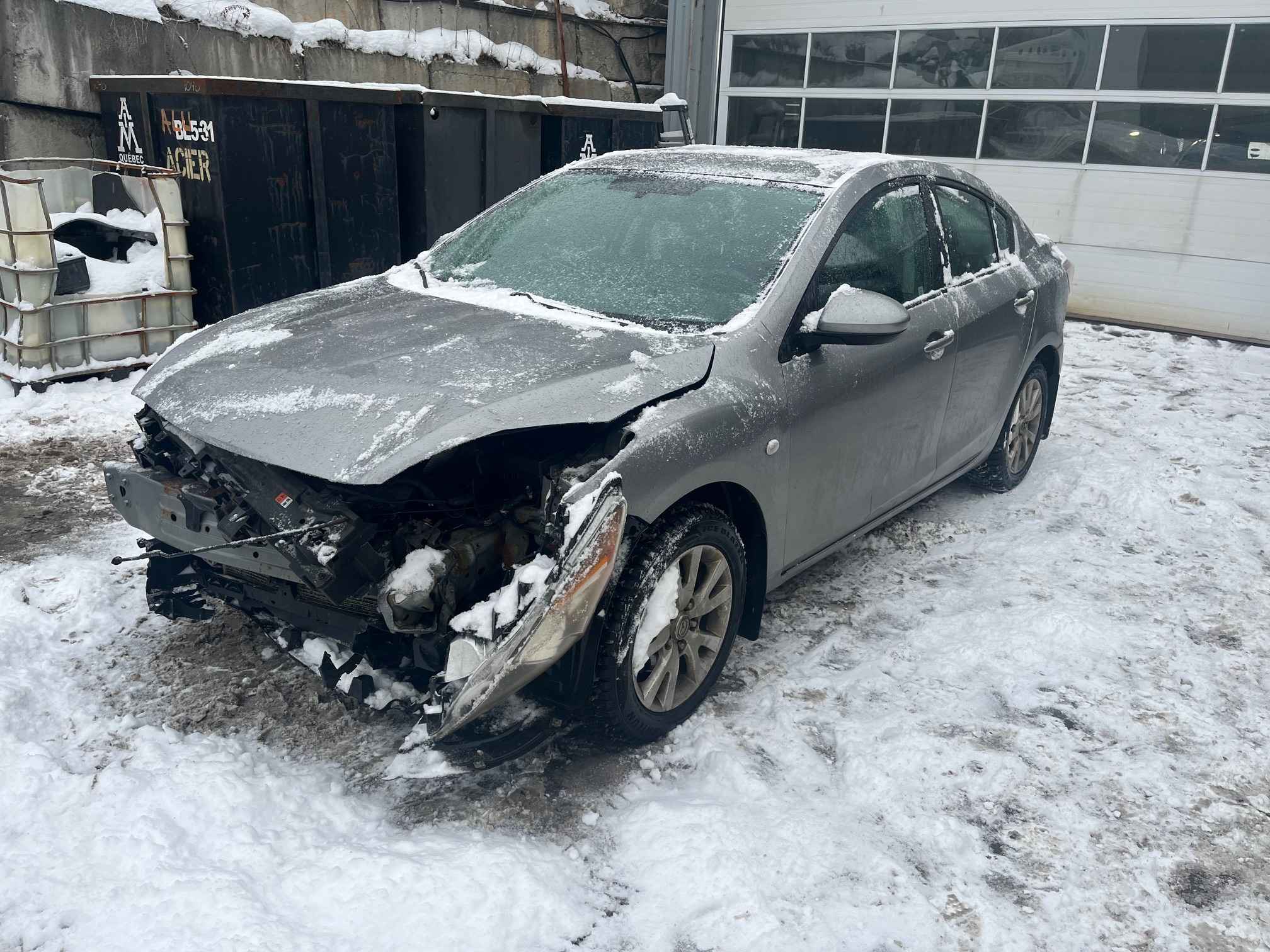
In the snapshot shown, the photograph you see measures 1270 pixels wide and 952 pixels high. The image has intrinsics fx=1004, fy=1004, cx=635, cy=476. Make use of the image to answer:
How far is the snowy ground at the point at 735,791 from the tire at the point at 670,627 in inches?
5.4

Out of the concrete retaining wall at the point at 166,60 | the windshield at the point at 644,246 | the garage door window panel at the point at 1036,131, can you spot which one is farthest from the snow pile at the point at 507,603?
the garage door window panel at the point at 1036,131


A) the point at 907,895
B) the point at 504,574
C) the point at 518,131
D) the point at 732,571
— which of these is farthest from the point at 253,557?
the point at 518,131

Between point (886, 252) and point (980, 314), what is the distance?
2.61 feet

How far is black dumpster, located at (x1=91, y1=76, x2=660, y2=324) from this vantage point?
6.86 meters

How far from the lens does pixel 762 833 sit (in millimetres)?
2723

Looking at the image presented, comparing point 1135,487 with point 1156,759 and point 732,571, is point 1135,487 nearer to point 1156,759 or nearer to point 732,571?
point 1156,759

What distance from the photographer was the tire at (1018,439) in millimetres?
5270

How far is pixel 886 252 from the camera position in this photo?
12.8 ft

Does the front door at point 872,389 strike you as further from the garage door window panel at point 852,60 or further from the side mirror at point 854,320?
the garage door window panel at point 852,60

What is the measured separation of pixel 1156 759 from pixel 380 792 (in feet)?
7.88

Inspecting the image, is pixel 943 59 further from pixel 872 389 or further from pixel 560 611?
pixel 560 611

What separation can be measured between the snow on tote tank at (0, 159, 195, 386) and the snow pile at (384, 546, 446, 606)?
452 centimetres

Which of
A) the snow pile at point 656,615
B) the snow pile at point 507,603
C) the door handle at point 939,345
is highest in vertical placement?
the door handle at point 939,345

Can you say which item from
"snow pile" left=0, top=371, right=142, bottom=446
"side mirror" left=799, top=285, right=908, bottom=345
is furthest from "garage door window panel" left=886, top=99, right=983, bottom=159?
"side mirror" left=799, top=285, right=908, bottom=345
